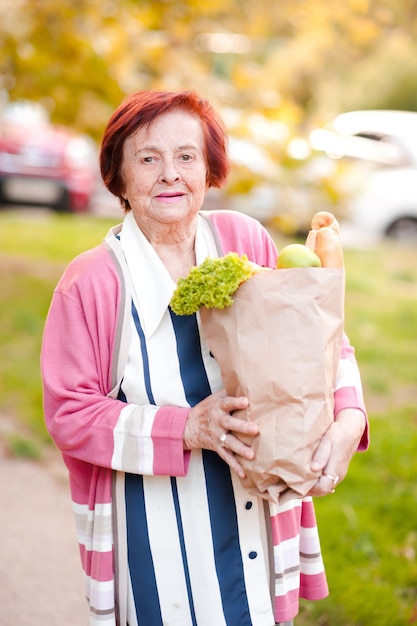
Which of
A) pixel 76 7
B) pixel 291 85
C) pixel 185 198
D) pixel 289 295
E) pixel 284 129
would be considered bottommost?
pixel 289 295

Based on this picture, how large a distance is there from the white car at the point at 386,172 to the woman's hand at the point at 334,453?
7.64 m

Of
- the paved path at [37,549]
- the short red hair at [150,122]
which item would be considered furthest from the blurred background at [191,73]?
the short red hair at [150,122]

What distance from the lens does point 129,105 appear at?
192cm

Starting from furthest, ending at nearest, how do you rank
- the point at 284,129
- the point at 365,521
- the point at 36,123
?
the point at 36,123 → the point at 284,129 → the point at 365,521

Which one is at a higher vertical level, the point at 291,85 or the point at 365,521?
the point at 291,85

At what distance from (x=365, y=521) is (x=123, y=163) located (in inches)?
85.5

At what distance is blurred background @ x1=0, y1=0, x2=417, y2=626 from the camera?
3.34 metres

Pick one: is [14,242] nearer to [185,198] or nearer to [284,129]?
[284,129]

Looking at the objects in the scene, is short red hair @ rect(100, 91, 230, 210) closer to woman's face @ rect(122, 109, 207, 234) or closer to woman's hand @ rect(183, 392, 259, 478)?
woman's face @ rect(122, 109, 207, 234)

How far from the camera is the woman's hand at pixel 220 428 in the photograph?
5.45 ft

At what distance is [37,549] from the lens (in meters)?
3.38

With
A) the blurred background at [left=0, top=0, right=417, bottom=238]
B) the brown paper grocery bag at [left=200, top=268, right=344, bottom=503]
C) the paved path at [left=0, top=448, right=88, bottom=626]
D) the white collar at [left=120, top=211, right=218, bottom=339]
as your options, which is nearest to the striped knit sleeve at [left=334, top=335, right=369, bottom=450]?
the brown paper grocery bag at [left=200, top=268, right=344, bottom=503]

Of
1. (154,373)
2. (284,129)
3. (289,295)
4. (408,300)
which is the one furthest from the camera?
(408,300)

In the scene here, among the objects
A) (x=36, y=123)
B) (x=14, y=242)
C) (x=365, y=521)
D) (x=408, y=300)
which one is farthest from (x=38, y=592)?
(x=36, y=123)
